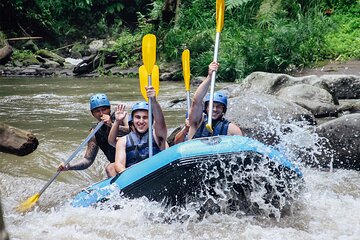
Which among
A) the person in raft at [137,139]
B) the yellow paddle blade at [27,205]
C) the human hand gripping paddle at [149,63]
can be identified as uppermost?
the human hand gripping paddle at [149,63]

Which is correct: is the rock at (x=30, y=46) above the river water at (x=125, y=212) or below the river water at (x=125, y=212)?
below

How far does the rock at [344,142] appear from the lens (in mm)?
5512

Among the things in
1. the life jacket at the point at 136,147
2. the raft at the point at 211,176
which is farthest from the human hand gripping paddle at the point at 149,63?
the raft at the point at 211,176

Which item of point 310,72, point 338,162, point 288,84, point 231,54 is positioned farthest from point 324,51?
point 338,162

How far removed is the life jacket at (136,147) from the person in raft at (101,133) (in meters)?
0.34

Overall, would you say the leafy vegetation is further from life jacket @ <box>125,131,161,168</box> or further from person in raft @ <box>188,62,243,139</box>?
life jacket @ <box>125,131,161,168</box>

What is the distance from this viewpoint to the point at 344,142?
5.55 m

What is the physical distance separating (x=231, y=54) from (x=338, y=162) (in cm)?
741

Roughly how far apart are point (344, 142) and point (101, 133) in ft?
7.87

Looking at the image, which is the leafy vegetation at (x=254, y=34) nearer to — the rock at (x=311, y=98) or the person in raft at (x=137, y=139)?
the rock at (x=311, y=98)

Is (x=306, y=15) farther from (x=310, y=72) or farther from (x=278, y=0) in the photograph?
(x=310, y=72)

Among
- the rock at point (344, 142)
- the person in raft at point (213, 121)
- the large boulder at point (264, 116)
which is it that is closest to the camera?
the person in raft at point (213, 121)

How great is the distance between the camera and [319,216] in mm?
4070

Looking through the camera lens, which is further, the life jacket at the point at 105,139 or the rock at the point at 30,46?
the rock at the point at 30,46
